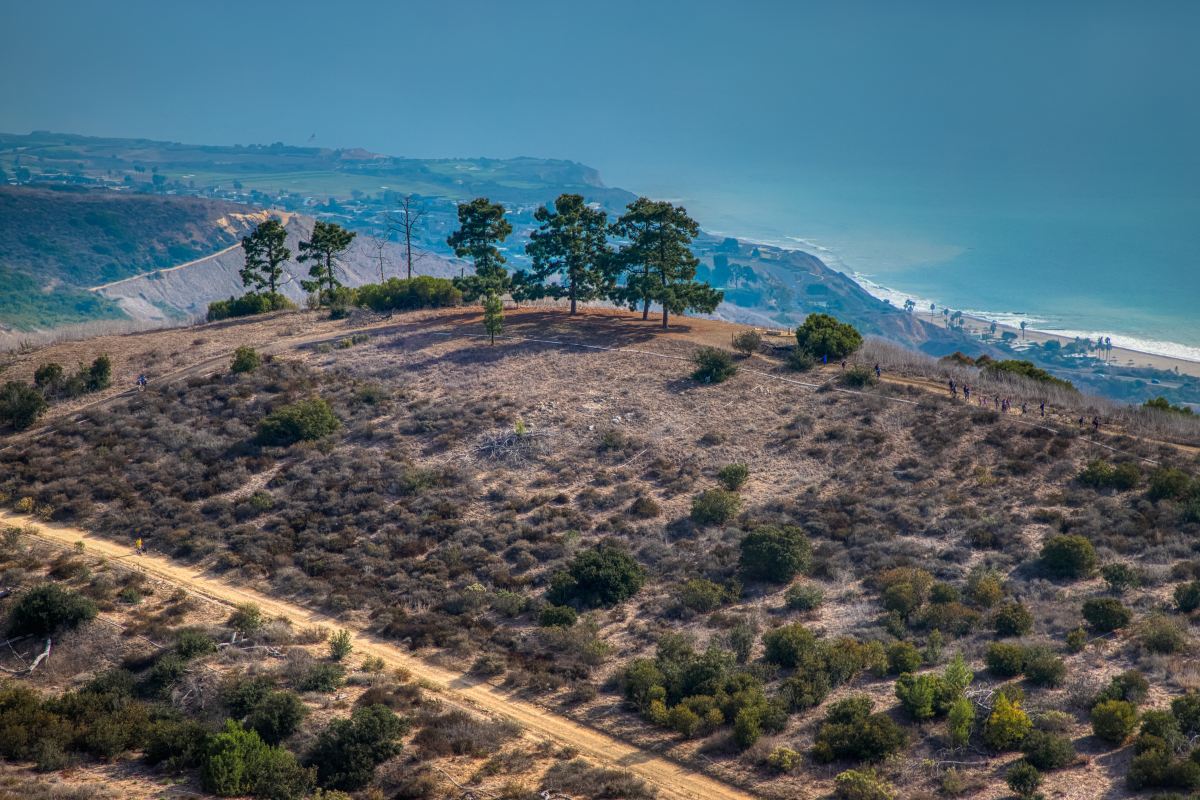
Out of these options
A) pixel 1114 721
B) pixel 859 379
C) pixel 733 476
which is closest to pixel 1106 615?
pixel 1114 721

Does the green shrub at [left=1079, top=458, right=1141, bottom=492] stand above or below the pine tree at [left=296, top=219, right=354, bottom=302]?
below

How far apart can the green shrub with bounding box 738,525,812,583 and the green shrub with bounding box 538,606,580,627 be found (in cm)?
769

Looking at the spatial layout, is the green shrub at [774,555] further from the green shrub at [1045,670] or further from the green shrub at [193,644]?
the green shrub at [193,644]

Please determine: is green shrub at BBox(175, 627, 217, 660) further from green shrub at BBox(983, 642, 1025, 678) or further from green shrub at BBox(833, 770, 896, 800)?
green shrub at BBox(983, 642, 1025, 678)

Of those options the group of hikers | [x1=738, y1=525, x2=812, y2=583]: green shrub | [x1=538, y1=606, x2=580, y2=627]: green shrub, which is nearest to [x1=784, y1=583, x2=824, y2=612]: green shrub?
[x1=738, y1=525, x2=812, y2=583]: green shrub

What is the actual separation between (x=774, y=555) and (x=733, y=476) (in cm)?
834

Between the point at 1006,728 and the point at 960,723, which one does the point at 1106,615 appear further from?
the point at 960,723

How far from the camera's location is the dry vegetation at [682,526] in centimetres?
2961

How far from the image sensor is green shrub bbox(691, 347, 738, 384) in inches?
2261

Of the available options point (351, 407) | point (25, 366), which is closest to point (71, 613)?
point (351, 407)

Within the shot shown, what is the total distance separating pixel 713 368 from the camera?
57625 millimetres

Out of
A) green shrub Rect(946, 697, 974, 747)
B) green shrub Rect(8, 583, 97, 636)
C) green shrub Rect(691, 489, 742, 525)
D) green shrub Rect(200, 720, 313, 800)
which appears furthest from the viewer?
green shrub Rect(691, 489, 742, 525)

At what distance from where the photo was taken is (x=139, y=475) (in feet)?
161

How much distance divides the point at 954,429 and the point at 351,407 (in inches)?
1304
